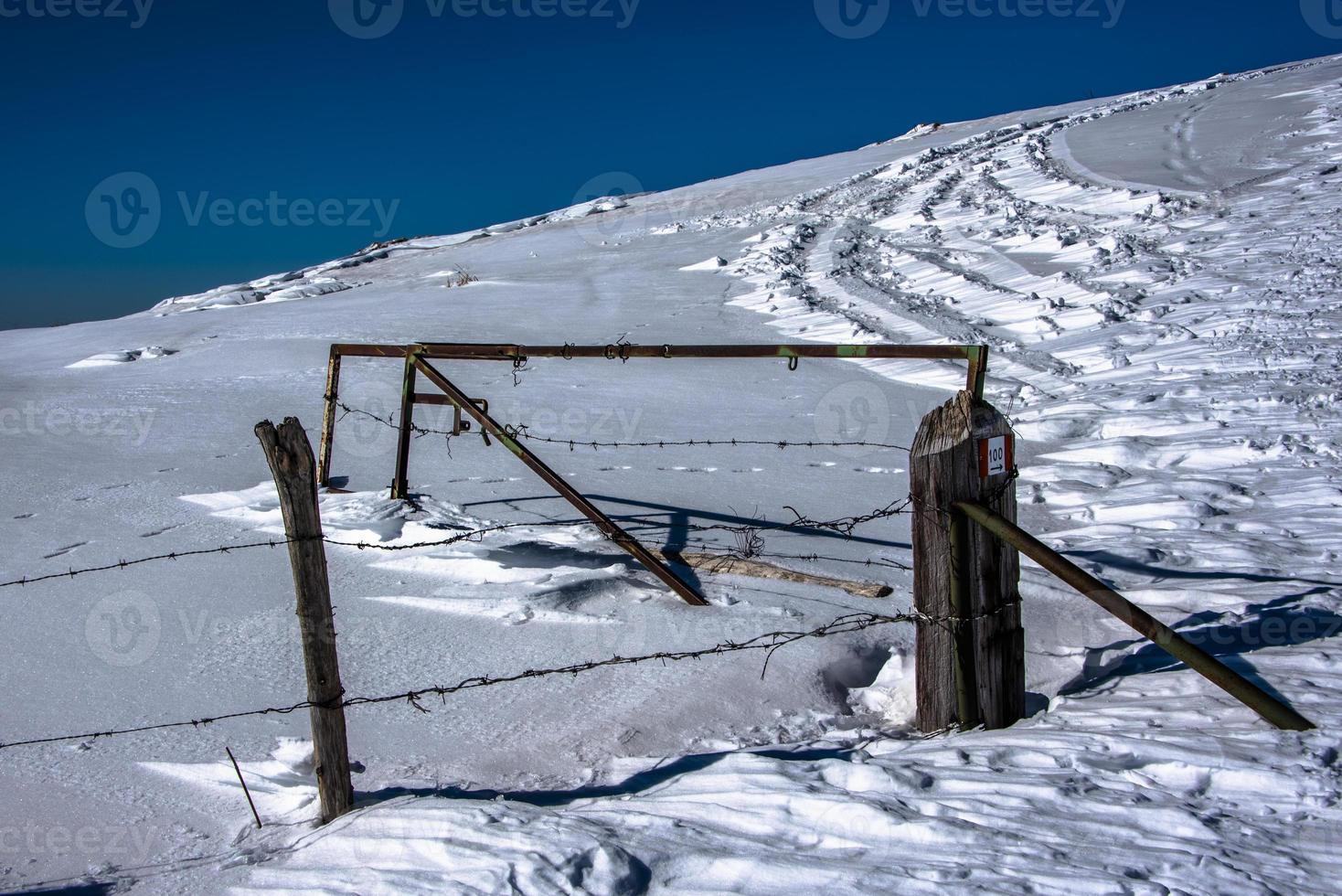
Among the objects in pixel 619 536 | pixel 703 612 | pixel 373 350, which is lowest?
pixel 703 612

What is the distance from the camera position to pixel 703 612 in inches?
169

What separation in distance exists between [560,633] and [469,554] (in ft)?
3.07

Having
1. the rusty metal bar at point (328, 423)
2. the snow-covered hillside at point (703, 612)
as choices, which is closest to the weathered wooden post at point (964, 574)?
the snow-covered hillside at point (703, 612)

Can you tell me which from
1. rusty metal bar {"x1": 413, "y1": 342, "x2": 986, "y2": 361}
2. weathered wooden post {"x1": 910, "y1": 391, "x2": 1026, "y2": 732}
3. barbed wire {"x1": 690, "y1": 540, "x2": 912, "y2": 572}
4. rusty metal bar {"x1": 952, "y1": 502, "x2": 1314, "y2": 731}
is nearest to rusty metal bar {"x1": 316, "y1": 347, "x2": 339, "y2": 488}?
rusty metal bar {"x1": 413, "y1": 342, "x2": 986, "y2": 361}

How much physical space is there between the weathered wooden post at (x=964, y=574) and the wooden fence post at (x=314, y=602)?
168cm

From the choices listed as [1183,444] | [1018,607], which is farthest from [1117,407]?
[1018,607]

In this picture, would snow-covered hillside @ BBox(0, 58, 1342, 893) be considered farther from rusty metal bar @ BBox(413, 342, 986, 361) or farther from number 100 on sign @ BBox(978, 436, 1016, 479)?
rusty metal bar @ BBox(413, 342, 986, 361)

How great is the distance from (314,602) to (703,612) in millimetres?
1951

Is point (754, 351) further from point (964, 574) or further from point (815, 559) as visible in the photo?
point (964, 574)

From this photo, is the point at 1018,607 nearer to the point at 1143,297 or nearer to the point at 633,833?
the point at 633,833

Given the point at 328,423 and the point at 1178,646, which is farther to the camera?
the point at 328,423

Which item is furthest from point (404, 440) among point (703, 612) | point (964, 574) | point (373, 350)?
point (964, 574)

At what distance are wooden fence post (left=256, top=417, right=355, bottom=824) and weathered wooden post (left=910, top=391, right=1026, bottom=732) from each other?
5.51 ft

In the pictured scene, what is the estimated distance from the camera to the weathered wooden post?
291 centimetres
